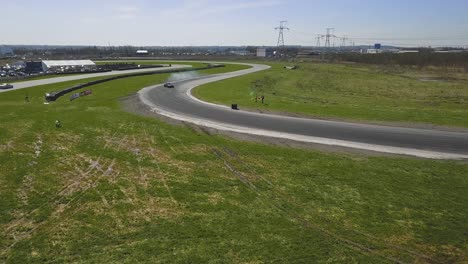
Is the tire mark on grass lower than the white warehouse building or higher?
lower

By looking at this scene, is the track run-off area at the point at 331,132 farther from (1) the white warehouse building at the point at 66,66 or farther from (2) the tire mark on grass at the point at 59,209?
(1) the white warehouse building at the point at 66,66

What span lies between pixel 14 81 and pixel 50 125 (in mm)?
56319

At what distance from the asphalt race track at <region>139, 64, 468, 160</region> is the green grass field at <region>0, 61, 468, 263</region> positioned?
321cm

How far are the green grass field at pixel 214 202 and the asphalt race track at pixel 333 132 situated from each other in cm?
321

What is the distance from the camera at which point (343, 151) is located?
2794 cm

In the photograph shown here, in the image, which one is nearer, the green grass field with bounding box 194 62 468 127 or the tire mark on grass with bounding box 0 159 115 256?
the tire mark on grass with bounding box 0 159 115 256

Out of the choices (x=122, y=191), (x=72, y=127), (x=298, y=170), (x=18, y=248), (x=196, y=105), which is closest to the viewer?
(x=18, y=248)

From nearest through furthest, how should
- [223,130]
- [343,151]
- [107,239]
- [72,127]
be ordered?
1. [107,239]
2. [343,151]
3. [72,127]
4. [223,130]

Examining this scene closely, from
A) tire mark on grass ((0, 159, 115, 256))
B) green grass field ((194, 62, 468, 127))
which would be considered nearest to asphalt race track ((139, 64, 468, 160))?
green grass field ((194, 62, 468, 127))

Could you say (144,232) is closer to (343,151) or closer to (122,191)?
(122,191)

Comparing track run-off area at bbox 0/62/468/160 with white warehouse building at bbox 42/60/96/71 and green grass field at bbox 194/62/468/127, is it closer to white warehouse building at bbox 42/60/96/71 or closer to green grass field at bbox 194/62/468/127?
green grass field at bbox 194/62/468/127

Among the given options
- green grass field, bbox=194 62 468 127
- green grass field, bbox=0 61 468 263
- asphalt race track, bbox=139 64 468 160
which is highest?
green grass field, bbox=194 62 468 127

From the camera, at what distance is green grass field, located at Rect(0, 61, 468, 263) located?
1380cm

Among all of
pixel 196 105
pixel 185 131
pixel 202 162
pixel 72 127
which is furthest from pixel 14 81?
pixel 202 162
